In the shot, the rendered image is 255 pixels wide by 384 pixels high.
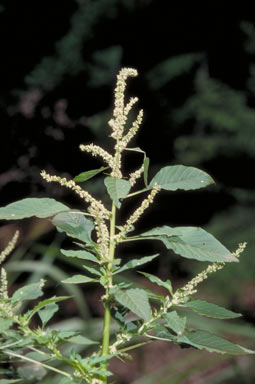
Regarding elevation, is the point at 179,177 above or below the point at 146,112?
below

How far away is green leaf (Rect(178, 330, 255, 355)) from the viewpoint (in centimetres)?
51

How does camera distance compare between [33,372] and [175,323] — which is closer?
[175,323]

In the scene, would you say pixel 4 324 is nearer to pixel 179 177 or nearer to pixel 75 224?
pixel 75 224

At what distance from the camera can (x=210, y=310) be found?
529 mm

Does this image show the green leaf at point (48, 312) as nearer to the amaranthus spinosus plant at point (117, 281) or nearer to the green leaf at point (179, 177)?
the amaranthus spinosus plant at point (117, 281)

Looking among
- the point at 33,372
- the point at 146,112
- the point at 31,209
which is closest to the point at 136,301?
the point at 31,209

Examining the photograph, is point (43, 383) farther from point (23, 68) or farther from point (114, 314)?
point (23, 68)

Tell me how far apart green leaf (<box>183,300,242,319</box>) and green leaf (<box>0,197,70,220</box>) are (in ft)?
0.57

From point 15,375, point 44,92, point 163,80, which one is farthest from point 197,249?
point 163,80

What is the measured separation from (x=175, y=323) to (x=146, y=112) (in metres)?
2.61

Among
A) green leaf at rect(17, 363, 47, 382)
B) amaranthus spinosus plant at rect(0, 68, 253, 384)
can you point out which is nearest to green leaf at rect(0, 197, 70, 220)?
amaranthus spinosus plant at rect(0, 68, 253, 384)

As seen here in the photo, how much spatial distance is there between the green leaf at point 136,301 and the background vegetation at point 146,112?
119 cm

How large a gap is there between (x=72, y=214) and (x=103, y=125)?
2.13 meters

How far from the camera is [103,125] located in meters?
2.68
